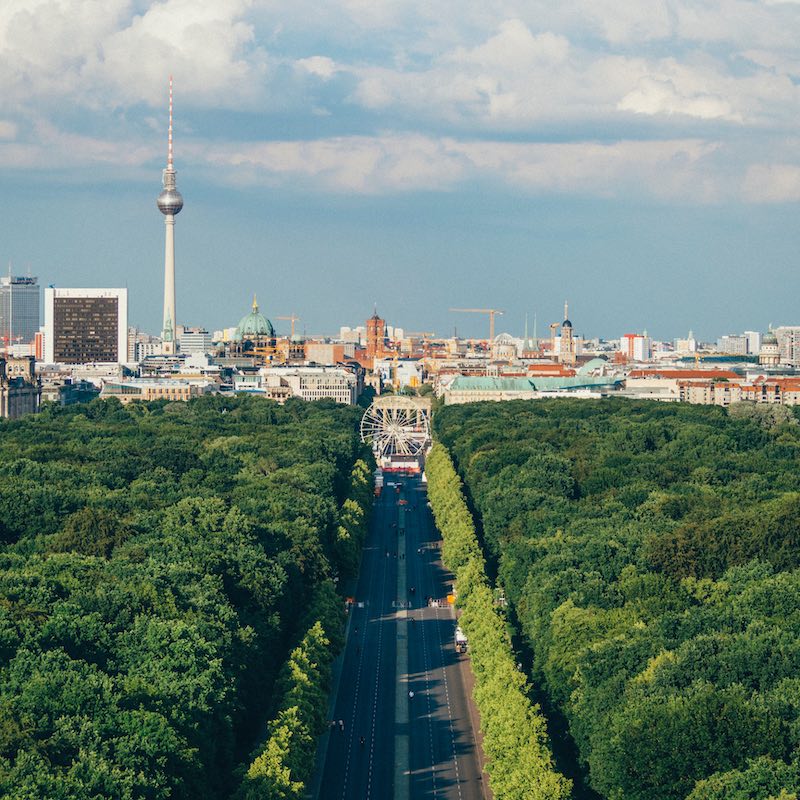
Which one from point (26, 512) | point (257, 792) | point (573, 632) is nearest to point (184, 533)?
point (26, 512)

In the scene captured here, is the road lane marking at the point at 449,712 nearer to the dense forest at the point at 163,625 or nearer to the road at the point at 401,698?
the road at the point at 401,698

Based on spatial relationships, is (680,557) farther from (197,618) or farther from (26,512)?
(26,512)

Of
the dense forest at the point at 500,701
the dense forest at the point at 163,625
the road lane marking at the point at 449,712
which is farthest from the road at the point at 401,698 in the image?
the dense forest at the point at 163,625

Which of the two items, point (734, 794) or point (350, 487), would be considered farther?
point (350, 487)

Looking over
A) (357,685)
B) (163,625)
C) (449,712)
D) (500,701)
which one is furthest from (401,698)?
(163,625)

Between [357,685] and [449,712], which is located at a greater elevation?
[357,685]

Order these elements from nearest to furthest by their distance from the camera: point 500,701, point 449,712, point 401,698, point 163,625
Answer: point 163,625, point 500,701, point 449,712, point 401,698

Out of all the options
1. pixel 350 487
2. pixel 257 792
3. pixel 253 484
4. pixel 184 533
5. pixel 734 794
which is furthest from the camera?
pixel 350 487

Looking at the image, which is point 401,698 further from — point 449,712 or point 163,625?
point 163,625
